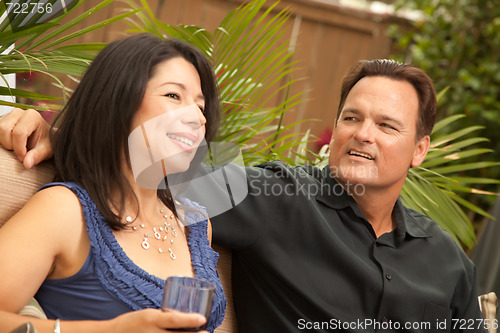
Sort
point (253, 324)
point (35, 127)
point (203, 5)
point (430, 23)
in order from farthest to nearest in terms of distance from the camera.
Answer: point (430, 23)
point (203, 5)
point (253, 324)
point (35, 127)

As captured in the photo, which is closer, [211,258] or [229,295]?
[211,258]

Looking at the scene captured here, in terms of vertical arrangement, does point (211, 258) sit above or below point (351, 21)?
below

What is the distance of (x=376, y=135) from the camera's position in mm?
1717

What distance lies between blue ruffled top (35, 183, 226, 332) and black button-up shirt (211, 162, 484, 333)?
349mm

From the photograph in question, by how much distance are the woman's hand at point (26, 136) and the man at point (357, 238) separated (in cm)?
48

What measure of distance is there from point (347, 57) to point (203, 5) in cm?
116

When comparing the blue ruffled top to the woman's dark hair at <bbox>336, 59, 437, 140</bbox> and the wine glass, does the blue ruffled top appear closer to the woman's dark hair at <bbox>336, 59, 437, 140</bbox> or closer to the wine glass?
the wine glass

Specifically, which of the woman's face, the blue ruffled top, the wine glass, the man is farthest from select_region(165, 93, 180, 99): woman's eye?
the wine glass

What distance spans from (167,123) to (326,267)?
654 millimetres

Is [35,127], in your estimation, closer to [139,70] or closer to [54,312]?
[139,70]

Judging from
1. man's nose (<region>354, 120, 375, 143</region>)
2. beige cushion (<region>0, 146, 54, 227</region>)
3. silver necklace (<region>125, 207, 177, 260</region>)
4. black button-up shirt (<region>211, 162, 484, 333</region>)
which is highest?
man's nose (<region>354, 120, 375, 143</region>)

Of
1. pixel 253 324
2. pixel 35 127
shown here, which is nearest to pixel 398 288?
pixel 253 324

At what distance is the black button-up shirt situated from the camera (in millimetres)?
1534

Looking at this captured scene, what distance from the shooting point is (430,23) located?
4.04 meters
